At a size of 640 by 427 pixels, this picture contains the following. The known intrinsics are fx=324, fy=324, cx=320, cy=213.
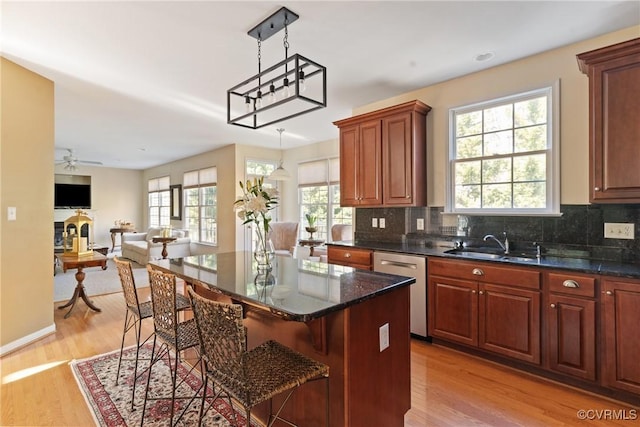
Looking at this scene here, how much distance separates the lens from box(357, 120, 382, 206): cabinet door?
3746 millimetres

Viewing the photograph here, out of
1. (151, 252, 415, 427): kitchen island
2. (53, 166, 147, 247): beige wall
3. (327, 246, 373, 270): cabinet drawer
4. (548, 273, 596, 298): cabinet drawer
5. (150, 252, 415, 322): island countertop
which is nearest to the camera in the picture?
(150, 252, 415, 322): island countertop

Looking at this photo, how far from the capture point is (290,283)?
1820 millimetres

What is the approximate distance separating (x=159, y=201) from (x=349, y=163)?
26.0ft

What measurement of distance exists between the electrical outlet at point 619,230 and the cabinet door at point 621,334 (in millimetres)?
598

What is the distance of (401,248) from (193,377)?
87.5 inches

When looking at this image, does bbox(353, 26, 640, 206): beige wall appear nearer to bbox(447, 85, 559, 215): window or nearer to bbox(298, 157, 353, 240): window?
bbox(447, 85, 559, 215): window

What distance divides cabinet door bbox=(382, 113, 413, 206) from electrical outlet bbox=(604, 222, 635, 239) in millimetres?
1603

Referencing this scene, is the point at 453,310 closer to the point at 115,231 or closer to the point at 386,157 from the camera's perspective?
the point at 386,157

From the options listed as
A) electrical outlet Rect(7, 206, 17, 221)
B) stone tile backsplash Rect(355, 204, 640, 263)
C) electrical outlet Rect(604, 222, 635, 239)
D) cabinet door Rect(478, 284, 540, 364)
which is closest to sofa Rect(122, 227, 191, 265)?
electrical outlet Rect(7, 206, 17, 221)

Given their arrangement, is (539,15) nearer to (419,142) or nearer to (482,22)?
(482,22)

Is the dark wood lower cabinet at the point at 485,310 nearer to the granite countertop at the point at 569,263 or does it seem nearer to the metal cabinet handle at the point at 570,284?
the granite countertop at the point at 569,263

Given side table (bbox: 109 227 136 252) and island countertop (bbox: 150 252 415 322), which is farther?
side table (bbox: 109 227 136 252)

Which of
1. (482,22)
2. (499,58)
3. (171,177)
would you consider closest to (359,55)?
(482,22)

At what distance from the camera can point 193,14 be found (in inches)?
90.9
